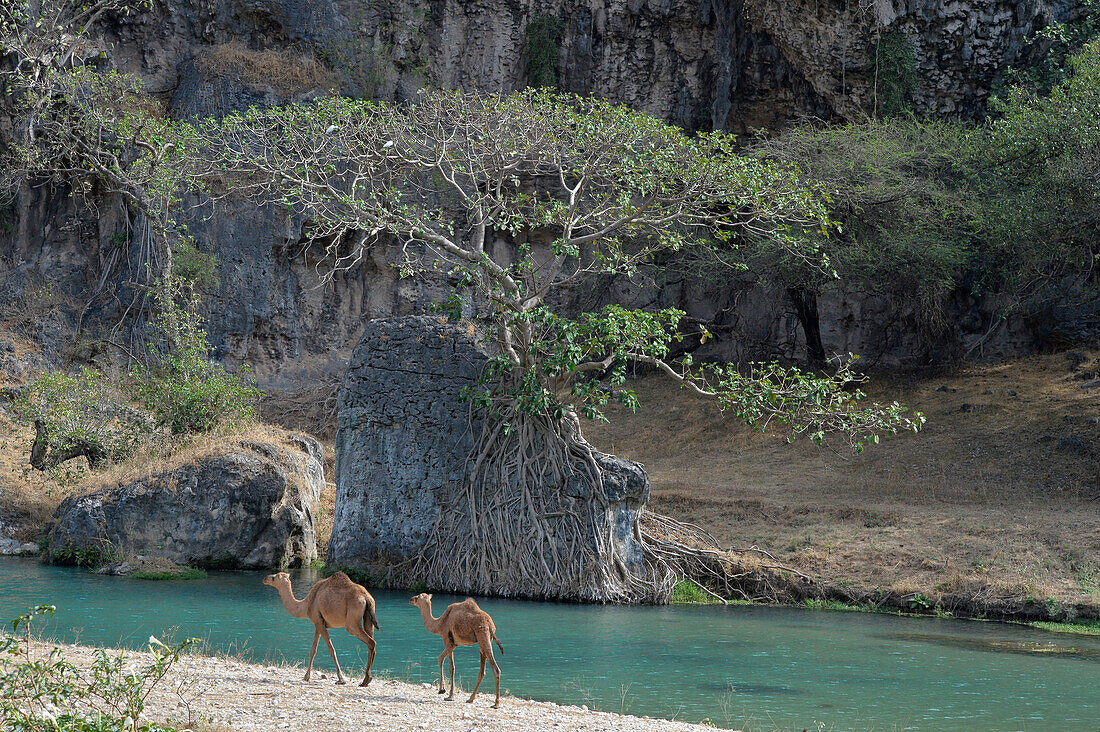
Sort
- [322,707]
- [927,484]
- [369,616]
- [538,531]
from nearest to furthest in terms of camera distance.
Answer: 1. [322,707]
2. [369,616]
3. [538,531]
4. [927,484]

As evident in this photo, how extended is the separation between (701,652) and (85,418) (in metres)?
12.8

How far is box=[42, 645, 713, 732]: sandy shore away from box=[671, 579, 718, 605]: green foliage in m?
7.17

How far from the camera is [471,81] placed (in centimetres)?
3112

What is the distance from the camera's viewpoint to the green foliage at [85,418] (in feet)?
60.0

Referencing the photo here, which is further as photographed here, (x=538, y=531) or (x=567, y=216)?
(x=567, y=216)

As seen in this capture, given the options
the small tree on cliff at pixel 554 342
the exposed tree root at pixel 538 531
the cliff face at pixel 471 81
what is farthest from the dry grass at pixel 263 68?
the exposed tree root at pixel 538 531

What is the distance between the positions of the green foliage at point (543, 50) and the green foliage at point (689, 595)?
19.1 m

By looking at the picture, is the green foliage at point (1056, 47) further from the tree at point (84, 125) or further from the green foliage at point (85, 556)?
the green foliage at point (85, 556)

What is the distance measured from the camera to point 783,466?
22391 millimetres

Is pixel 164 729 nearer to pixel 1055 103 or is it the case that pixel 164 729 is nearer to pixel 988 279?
pixel 1055 103

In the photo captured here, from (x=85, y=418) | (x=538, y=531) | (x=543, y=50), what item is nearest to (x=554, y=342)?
(x=538, y=531)

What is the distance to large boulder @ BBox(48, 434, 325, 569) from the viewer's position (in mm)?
15969

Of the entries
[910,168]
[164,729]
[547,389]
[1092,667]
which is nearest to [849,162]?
[910,168]

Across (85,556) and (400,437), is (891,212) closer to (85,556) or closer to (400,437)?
(400,437)
